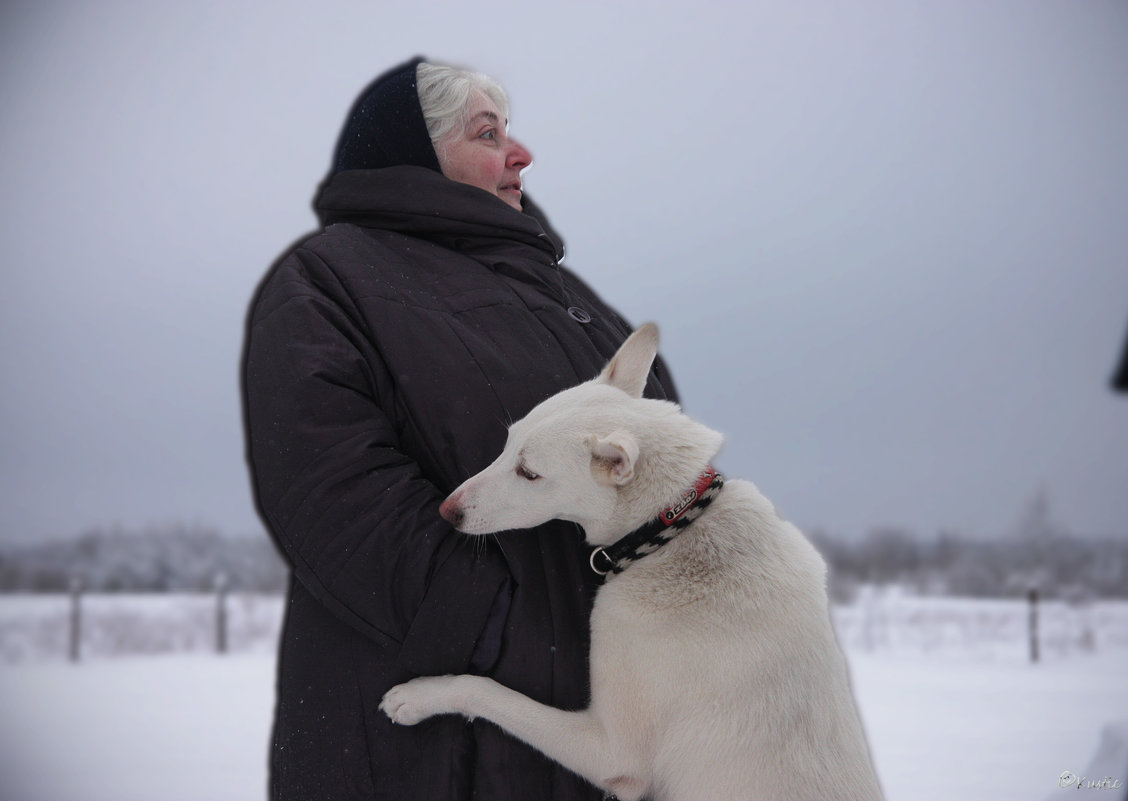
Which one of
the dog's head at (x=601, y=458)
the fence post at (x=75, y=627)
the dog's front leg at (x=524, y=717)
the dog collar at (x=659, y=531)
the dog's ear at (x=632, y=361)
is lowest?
the fence post at (x=75, y=627)

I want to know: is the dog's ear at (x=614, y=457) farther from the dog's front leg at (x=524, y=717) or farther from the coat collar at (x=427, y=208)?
the coat collar at (x=427, y=208)

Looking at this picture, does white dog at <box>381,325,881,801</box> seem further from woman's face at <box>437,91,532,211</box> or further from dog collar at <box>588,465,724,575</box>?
woman's face at <box>437,91,532,211</box>

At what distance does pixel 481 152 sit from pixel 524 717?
4.84 ft

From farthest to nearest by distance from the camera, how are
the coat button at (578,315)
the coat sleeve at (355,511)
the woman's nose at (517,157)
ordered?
the woman's nose at (517,157), the coat button at (578,315), the coat sleeve at (355,511)

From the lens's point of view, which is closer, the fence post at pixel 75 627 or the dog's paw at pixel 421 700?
the dog's paw at pixel 421 700

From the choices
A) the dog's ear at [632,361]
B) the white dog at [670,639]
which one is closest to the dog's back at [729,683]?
the white dog at [670,639]

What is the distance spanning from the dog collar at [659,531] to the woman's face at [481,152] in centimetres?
98

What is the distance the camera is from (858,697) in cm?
1148

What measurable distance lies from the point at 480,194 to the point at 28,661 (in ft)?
46.2

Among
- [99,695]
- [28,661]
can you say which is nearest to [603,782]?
[99,695]

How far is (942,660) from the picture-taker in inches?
532

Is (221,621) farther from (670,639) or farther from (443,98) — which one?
(670,639)

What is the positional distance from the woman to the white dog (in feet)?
0.22

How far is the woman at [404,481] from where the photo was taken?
1.89 m
